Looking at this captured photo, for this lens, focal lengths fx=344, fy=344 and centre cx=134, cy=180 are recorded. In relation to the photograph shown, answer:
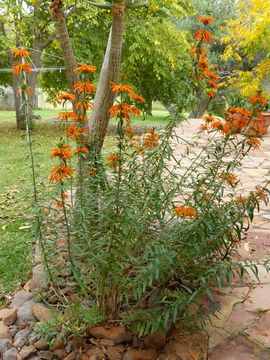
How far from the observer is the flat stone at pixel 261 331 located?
181 cm

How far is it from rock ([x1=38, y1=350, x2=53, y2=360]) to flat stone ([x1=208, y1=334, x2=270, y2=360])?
32.5 inches

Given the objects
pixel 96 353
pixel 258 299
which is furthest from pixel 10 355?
pixel 258 299

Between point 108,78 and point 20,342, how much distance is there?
187 cm

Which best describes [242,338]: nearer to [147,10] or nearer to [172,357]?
[172,357]

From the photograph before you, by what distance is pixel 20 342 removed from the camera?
74.1 inches

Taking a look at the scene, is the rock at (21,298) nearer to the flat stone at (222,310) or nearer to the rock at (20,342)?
the rock at (20,342)

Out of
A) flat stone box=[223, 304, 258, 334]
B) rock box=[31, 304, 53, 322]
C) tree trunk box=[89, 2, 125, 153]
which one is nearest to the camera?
flat stone box=[223, 304, 258, 334]

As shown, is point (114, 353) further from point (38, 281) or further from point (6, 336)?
point (38, 281)

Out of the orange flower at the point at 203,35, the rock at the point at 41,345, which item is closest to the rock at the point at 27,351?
the rock at the point at 41,345

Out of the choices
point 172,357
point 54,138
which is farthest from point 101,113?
point 54,138

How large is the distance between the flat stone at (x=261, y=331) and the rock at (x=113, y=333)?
662mm

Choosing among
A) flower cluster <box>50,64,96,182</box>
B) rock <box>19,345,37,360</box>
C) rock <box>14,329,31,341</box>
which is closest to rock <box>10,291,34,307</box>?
rock <box>14,329,31,341</box>

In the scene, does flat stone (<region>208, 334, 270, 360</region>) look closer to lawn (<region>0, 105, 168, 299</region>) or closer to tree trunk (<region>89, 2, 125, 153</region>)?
lawn (<region>0, 105, 168, 299</region>)

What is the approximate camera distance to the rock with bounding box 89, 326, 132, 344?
6.15 ft
